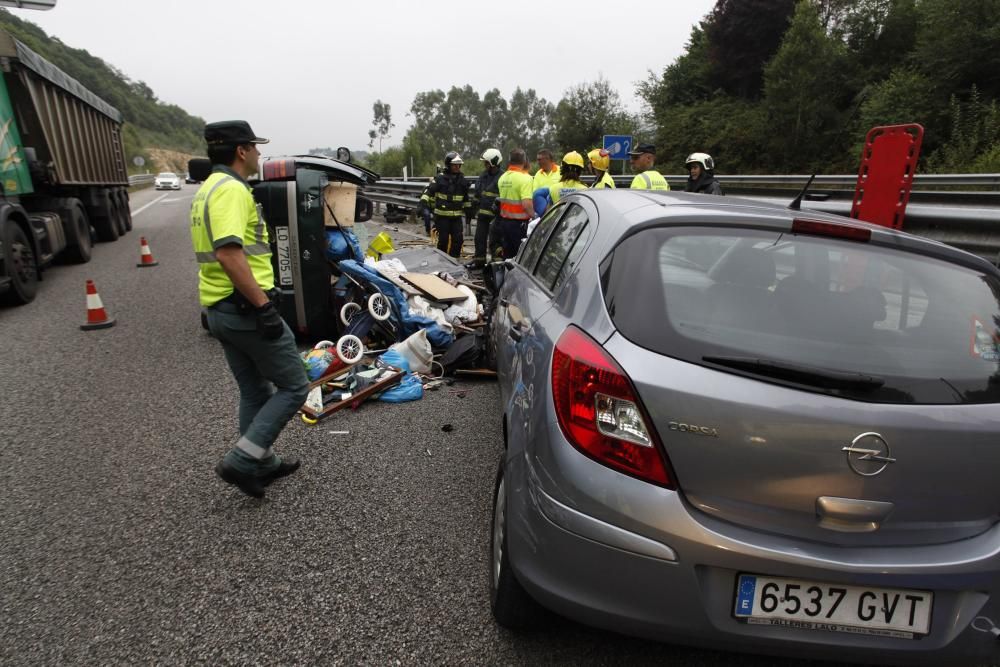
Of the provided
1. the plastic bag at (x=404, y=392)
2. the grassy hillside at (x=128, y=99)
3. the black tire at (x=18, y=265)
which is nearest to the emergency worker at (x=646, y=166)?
the plastic bag at (x=404, y=392)

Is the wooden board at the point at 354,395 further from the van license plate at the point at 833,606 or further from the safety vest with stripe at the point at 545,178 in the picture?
the safety vest with stripe at the point at 545,178

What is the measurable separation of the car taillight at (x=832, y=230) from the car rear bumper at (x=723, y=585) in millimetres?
975

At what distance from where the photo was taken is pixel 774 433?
154cm

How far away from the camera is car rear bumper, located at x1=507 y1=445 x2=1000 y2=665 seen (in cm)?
155

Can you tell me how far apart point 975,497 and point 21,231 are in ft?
31.6

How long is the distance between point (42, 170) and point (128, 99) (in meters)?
102

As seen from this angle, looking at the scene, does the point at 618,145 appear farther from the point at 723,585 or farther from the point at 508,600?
the point at 723,585

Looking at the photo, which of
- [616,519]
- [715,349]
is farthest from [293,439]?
[715,349]

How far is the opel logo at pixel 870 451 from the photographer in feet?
4.99

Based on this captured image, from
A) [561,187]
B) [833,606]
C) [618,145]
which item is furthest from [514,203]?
[618,145]

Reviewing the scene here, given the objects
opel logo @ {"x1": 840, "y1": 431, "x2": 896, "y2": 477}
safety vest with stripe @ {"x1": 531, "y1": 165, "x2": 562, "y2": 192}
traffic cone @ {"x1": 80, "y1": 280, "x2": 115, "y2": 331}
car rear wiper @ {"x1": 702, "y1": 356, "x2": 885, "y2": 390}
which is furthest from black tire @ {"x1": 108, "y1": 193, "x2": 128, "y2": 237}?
opel logo @ {"x1": 840, "y1": 431, "x2": 896, "y2": 477}

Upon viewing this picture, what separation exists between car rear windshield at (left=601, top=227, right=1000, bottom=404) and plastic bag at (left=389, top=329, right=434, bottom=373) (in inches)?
128

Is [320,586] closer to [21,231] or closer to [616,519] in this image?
[616,519]

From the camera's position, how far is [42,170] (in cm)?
901
